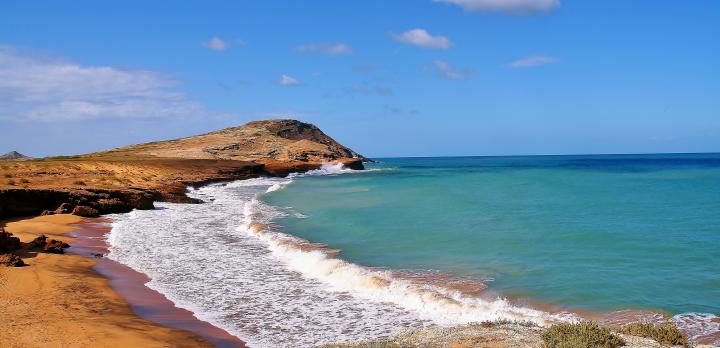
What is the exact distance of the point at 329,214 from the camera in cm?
2788

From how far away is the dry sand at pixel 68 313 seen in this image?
8555mm

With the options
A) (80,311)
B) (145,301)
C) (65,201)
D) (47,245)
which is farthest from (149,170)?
(80,311)

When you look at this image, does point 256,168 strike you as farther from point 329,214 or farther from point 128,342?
point 128,342

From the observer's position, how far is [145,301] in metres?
11.5

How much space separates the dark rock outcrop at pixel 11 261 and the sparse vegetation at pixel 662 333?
43.9 ft

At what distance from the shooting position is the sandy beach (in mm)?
8625

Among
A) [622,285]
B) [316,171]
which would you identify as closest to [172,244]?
[622,285]

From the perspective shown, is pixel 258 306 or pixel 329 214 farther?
pixel 329 214

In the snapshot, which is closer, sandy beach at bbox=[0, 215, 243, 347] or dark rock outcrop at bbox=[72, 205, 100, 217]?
sandy beach at bbox=[0, 215, 243, 347]

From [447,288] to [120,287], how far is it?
768cm

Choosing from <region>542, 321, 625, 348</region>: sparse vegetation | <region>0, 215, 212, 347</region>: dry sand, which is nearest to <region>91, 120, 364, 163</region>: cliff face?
<region>0, 215, 212, 347</region>: dry sand

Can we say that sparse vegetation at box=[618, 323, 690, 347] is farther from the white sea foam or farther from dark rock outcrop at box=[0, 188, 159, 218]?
dark rock outcrop at box=[0, 188, 159, 218]

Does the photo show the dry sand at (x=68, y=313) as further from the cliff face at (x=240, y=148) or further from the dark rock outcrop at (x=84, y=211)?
the cliff face at (x=240, y=148)

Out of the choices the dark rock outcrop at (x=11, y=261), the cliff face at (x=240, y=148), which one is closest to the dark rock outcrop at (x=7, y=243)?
the dark rock outcrop at (x=11, y=261)
